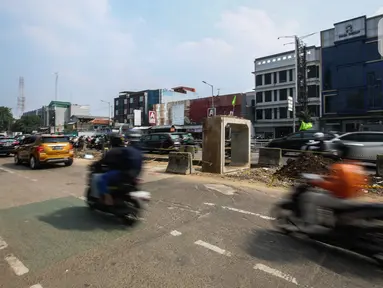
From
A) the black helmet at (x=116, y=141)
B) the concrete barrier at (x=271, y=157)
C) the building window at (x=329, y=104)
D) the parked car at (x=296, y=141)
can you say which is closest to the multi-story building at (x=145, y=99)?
the building window at (x=329, y=104)

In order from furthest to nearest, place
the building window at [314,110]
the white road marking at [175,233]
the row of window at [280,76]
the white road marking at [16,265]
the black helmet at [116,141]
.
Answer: the row of window at [280,76], the building window at [314,110], the black helmet at [116,141], the white road marking at [175,233], the white road marking at [16,265]

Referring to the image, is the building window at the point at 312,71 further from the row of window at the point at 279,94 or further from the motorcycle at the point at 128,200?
the motorcycle at the point at 128,200

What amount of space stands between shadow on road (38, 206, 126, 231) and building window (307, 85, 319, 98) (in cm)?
4234

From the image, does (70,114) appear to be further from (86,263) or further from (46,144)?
(86,263)

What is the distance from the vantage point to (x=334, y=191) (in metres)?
4.21

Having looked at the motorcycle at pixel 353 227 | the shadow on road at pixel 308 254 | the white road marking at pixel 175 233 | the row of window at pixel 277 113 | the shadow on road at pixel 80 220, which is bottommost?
the shadow on road at pixel 308 254

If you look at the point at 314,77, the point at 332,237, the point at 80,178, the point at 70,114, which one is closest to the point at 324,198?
the point at 332,237

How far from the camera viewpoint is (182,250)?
4.35m

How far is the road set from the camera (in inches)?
138

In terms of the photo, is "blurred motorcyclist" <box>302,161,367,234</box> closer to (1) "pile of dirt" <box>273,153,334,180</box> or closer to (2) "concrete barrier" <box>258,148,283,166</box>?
(1) "pile of dirt" <box>273,153,334,180</box>

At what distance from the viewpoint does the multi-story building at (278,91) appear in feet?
140

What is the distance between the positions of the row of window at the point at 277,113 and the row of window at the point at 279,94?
161 cm

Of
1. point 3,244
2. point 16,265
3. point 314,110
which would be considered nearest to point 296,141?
point 3,244

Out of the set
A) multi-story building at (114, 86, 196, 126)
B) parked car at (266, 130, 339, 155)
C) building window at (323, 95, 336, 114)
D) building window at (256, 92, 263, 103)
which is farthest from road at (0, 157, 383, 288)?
multi-story building at (114, 86, 196, 126)
